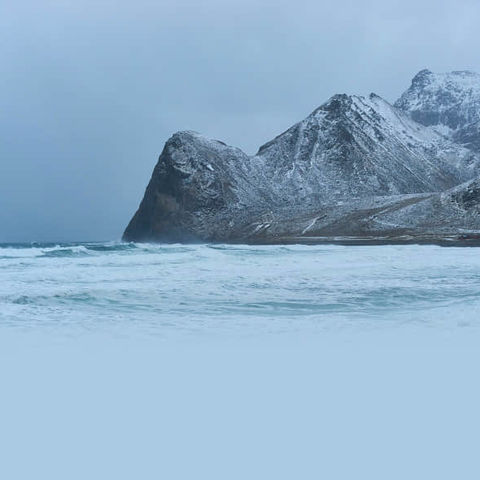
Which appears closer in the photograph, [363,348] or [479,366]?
[479,366]

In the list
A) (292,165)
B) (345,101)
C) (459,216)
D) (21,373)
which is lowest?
(21,373)

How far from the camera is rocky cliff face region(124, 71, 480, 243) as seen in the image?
136m

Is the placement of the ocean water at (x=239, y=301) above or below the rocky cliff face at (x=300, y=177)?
below

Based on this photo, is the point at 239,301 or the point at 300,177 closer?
the point at 239,301

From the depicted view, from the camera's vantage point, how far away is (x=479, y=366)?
13.0 m

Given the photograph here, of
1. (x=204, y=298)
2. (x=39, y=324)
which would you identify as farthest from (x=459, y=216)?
(x=39, y=324)

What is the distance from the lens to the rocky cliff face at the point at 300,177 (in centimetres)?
13562

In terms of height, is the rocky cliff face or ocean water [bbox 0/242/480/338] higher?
the rocky cliff face

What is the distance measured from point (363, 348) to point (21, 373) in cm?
737

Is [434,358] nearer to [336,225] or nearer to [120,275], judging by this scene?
[120,275]

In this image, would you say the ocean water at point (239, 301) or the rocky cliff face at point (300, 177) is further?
the rocky cliff face at point (300, 177)

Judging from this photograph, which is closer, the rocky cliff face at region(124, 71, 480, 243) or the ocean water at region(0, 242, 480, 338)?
the ocean water at region(0, 242, 480, 338)

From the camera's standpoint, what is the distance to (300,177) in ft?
525

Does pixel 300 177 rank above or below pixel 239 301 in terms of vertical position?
above
